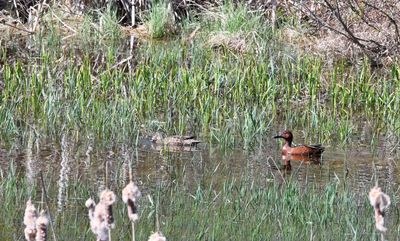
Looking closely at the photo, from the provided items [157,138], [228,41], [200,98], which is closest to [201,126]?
[200,98]

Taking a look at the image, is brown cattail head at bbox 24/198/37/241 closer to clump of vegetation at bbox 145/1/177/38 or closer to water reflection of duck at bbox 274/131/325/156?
water reflection of duck at bbox 274/131/325/156

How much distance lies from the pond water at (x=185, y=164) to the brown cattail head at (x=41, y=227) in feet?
12.5

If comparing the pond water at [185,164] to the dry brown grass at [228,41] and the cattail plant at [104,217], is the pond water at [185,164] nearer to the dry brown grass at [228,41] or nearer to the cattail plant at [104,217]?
the cattail plant at [104,217]

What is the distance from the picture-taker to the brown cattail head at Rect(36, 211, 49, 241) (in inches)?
117

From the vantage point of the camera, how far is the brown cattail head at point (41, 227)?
2967 millimetres

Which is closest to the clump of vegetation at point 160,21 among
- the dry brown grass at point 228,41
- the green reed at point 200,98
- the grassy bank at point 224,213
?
the dry brown grass at point 228,41

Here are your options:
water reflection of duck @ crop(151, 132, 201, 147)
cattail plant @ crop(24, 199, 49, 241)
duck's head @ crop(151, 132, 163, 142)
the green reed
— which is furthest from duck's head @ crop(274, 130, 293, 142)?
cattail plant @ crop(24, 199, 49, 241)

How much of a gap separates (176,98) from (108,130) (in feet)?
4.47

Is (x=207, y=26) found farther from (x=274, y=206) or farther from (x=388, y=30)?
(x=274, y=206)

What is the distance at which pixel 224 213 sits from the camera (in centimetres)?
632

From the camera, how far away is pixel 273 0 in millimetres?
15570

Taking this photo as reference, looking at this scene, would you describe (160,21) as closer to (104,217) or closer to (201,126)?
(201,126)

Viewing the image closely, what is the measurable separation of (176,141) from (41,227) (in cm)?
580

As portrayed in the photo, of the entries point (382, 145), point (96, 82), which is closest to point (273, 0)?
point (96, 82)
